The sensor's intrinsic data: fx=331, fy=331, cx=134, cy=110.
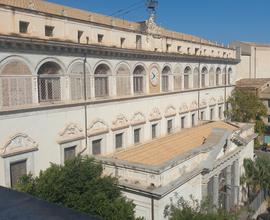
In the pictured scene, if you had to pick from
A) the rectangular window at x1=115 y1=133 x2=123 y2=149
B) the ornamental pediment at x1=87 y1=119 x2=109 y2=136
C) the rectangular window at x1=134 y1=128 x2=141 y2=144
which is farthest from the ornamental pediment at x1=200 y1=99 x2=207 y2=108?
the ornamental pediment at x1=87 y1=119 x2=109 y2=136

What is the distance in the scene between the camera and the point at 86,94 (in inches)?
701

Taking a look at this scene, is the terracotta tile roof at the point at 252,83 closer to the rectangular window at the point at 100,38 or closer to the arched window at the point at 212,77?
the arched window at the point at 212,77

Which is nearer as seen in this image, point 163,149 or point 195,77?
point 163,149

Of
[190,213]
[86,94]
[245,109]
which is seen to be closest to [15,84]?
[86,94]

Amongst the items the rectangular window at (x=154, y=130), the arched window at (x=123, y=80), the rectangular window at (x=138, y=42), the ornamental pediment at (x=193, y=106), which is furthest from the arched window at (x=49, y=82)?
the ornamental pediment at (x=193, y=106)

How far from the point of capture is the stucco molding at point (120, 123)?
64.3 ft

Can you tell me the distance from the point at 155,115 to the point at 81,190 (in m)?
12.2

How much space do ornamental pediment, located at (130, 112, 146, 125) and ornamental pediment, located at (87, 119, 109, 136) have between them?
2.80 metres

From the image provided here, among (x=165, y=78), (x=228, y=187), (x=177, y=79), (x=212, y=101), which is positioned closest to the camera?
(x=228, y=187)

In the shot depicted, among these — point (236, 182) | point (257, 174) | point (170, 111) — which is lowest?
point (236, 182)

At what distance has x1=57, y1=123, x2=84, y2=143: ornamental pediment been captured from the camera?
633 inches

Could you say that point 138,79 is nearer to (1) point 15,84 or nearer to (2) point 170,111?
(2) point 170,111

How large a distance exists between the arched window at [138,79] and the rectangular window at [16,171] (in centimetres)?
984

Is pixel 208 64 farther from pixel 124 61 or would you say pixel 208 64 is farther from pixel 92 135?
pixel 92 135
